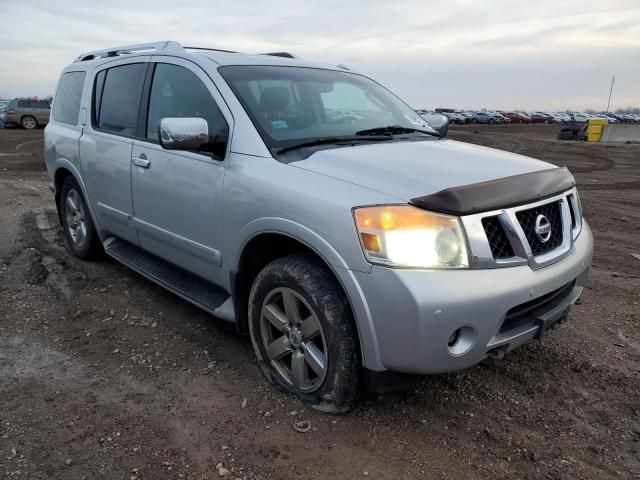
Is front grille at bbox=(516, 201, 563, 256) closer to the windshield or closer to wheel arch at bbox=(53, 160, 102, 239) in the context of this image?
the windshield

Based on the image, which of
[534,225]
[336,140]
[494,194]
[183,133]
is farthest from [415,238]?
[183,133]

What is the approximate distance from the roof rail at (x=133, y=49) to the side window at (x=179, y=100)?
167 millimetres

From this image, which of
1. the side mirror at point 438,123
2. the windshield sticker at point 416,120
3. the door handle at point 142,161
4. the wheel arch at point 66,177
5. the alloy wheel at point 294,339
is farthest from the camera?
the wheel arch at point 66,177

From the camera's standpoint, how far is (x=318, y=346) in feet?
8.58

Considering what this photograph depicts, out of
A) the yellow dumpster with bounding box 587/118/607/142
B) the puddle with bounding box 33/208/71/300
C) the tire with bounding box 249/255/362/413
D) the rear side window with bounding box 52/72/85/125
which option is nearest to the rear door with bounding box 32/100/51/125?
the puddle with bounding box 33/208/71/300

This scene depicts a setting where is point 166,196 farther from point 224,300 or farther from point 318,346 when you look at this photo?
point 318,346

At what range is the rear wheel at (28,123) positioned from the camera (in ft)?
88.2

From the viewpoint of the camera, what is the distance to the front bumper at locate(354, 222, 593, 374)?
2119 millimetres

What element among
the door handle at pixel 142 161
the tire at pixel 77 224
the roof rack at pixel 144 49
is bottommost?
the tire at pixel 77 224

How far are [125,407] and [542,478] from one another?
81.3 inches

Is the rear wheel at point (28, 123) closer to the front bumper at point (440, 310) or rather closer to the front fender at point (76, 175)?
the front fender at point (76, 175)

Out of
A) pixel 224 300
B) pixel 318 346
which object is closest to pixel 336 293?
pixel 318 346

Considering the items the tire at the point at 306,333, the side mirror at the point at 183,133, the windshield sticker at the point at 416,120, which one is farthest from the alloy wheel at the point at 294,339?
the windshield sticker at the point at 416,120

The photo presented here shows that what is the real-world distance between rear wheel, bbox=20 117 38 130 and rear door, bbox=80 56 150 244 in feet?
86.8
